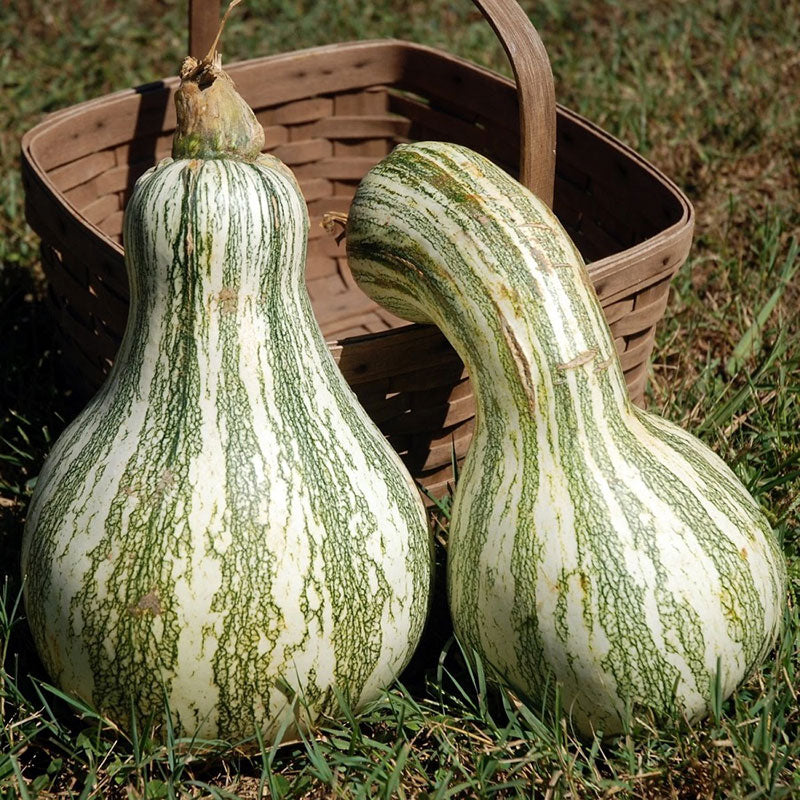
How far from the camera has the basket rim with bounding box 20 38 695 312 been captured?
7.07ft

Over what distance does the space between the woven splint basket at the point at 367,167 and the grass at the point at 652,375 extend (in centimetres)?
36

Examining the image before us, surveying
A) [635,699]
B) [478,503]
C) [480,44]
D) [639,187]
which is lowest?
[635,699]

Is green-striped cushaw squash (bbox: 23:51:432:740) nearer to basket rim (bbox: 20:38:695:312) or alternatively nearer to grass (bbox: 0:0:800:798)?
grass (bbox: 0:0:800:798)

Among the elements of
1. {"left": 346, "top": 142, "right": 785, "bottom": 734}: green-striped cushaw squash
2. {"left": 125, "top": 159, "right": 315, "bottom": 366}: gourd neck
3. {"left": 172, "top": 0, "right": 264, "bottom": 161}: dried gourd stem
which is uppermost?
{"left": 172, "top": 0, "right": 264, "bottom": 161}: dried gourd stem

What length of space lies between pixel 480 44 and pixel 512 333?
3.19m

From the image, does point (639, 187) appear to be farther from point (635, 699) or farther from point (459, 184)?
point (635, 699)

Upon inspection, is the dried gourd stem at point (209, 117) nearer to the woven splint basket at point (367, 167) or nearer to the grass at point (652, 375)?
the woven splint basket at point (367, 167)

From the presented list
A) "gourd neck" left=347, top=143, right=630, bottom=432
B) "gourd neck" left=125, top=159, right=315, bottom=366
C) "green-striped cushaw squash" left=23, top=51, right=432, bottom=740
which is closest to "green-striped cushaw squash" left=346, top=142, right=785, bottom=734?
"gourd neck" left=347, top=143, right=630, bottom=432

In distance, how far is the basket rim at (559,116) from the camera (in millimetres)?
2156

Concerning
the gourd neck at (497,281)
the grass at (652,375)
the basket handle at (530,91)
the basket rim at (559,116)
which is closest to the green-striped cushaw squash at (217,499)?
the grass at (652,375)

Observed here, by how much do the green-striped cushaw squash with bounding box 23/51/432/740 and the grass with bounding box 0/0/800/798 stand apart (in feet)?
0.39

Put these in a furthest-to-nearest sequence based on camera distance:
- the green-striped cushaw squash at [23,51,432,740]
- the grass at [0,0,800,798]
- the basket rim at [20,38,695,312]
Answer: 1. the basket rim at [20,38,695,312]
2. the grass at [0,0,800,798]
3. the green-striped cushaw squash at [23,51,432,740]

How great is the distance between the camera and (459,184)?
1.92 m

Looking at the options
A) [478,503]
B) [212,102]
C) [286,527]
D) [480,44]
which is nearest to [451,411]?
[478,503]
